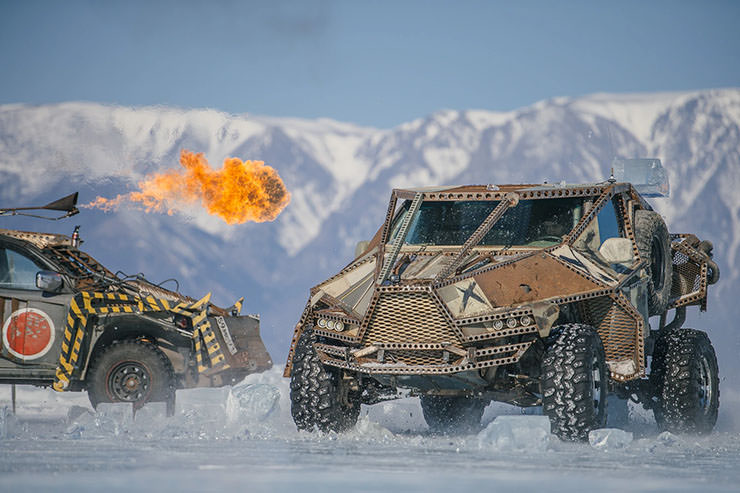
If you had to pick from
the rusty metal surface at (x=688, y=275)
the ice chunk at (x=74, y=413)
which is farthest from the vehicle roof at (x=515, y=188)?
the ice chunk at (x=74, y=413)

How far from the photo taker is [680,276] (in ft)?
44.8

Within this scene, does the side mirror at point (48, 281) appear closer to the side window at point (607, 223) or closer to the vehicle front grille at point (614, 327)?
the vehicle front grille at point (614, 327)

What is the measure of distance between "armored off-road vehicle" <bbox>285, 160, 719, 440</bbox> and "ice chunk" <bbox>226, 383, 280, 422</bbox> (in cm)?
172

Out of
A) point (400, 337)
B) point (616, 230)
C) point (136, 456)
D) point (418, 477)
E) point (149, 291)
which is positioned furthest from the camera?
point (149, 291)

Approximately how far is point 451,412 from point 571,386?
171 inches

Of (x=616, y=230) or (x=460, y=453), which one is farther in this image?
(x=616, y=230)

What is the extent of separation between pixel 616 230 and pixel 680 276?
224 centimetres

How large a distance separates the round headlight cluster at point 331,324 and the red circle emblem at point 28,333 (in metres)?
3.72

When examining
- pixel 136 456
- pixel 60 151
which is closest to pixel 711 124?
pixel 60 151

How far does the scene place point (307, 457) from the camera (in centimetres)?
901

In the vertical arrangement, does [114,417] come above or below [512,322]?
below

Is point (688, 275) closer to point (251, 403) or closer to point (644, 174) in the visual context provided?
point (644, 174)

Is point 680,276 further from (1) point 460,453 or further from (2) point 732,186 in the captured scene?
(2) point 732,186

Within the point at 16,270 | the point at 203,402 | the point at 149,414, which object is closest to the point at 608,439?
the point at 149,414
